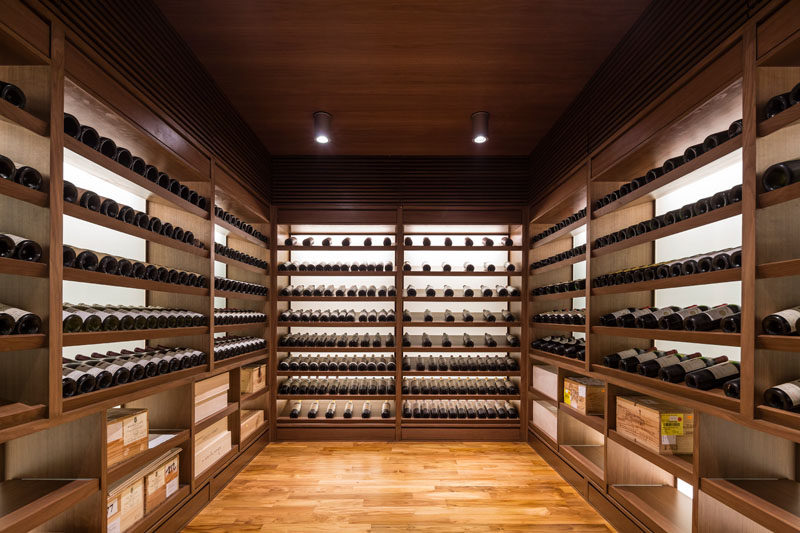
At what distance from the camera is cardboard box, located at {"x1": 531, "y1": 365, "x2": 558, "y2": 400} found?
3996mm

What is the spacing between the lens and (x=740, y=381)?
1.80 metres

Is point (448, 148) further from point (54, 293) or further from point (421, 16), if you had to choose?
point (54, 293)

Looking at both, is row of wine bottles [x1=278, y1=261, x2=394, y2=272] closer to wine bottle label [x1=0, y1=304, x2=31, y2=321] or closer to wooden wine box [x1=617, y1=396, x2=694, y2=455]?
wooden wine box [x1=617, y1=396, x2=694, y2=455]

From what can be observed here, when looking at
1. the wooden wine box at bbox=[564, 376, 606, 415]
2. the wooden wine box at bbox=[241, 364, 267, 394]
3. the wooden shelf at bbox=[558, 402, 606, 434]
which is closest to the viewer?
the wooden shelf at bbox=[558, 402, 606, 434]

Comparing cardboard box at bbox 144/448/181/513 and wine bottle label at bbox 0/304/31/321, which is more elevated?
wine bottle label at bbox 0/304/31/321

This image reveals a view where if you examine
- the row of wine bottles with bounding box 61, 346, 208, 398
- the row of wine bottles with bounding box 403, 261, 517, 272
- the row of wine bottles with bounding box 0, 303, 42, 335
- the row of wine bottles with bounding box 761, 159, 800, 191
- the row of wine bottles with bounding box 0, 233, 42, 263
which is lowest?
the row of wine bottles with bounding box 61, 346, 208, 398

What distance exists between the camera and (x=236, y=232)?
3875 mm

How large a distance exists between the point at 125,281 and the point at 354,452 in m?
2.90

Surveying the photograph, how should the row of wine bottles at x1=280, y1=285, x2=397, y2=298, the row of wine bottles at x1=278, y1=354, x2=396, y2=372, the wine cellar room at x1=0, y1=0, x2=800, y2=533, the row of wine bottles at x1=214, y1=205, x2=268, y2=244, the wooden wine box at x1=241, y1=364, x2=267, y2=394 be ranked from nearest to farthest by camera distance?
the wine cellar room at x1=0, y1=0, x2=800, y2=533 → the row of wine bottles at x1=214, y1=205, x2=268, y2=244 → the wooden wine box at x1=241, y1=364, x2=267, y2=394 → the row of wine bottles at x1=278, y1=354, x2=396, y2=372 → the row of wine bottles at x1=280, y1=285, x2=397, y2=298

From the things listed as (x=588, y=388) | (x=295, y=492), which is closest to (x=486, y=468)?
(x=588, y=388)

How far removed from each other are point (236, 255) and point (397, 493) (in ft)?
8.06

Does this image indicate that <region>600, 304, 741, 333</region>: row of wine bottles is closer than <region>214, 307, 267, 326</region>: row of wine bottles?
Yes

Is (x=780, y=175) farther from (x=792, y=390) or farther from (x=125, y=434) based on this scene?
(x=125, y=434)

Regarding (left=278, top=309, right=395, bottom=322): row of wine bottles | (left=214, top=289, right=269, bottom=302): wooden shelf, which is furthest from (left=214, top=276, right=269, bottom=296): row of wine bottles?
(left=278, top=309, right=395, bottom=322): row of wine bottles
